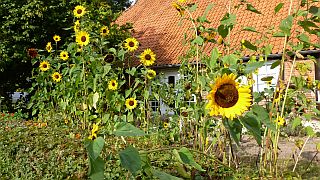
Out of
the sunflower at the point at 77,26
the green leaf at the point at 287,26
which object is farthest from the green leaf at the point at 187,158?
the sunflower at the point at 77,26

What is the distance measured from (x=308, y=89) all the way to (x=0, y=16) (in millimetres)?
8833

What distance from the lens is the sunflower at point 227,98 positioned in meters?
1.35

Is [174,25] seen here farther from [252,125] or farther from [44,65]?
[252,125]

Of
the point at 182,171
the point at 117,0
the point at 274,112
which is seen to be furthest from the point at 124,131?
the point at 117,0

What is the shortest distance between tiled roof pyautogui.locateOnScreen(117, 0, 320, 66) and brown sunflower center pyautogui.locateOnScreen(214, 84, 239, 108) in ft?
26.1

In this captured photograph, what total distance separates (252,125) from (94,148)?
22.0 inches

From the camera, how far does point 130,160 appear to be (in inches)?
43.4

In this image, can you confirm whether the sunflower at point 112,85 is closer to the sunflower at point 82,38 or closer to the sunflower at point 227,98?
the sunflower at point 82,38

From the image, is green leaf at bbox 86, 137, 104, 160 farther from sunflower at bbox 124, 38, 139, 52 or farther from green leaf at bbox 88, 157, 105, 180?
sunflower at bbox 124, 38, 139, 52

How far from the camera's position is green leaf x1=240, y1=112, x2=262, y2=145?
1.31 metres

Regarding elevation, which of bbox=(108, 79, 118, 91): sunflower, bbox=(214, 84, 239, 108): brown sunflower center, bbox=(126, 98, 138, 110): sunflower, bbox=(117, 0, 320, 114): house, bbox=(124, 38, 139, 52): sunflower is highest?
bbox=(117, 0, 320, 114): house

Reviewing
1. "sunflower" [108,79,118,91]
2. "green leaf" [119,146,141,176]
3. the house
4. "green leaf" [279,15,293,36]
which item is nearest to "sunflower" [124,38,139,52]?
"sunflower" [108,79,118,91]

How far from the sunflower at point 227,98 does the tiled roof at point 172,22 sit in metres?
7.94

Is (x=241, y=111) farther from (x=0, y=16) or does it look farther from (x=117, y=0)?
(x=117, y=0)
